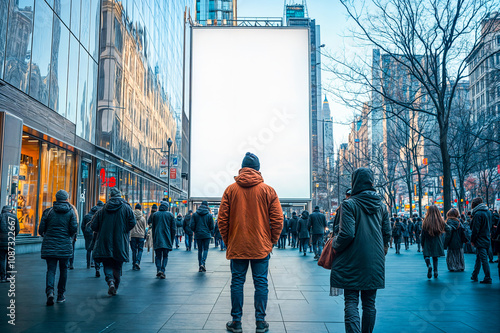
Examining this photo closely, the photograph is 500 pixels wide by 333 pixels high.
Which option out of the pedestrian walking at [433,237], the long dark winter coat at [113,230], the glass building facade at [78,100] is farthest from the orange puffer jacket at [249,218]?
the glass building facade at [78,100]

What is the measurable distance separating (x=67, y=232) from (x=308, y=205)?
55.2 feet

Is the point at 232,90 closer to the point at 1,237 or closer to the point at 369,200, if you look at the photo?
the point at 1,237

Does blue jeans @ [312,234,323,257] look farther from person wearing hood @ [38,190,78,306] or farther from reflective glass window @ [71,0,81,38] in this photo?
reflective glass window @ [71,0,81,38]

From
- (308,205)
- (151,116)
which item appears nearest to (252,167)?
(308,205)

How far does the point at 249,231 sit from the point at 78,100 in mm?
19721

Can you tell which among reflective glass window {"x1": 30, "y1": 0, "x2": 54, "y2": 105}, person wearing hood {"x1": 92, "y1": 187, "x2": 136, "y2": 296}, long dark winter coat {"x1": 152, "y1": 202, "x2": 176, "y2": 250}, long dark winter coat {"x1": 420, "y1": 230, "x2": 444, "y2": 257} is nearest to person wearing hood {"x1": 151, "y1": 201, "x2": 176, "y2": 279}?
long dark winter coat {"x1": 152, "y1": 202, "x2": 176, "y2": 250}

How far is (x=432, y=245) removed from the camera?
38.5 ft

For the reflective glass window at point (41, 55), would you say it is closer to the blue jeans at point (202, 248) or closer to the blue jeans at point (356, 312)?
the blue jeans at point (202, 248)

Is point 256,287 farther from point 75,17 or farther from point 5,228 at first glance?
point 75,17

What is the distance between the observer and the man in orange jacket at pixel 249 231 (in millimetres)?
5902

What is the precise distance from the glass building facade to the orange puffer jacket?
12002 mm

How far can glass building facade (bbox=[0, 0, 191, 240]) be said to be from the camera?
16625 mm

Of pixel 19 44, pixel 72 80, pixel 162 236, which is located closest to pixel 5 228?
pixel 162 236

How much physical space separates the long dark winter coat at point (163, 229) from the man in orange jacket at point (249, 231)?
5.78 m
